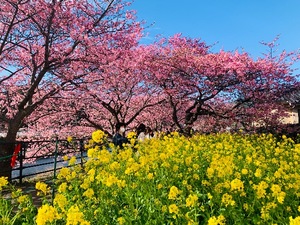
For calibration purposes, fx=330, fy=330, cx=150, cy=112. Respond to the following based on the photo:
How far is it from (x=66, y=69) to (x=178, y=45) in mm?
7742

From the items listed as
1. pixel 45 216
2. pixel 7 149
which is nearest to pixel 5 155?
pixel 7 149

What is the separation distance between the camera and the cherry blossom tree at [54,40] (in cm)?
1080

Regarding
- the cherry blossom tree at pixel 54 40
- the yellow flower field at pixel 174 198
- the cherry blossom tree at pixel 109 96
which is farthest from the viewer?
the cherry blossom tree at pixel 109 96

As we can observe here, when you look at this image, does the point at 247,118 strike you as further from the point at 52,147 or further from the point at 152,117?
the point at 52,147

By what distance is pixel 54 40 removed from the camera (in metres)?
11.8

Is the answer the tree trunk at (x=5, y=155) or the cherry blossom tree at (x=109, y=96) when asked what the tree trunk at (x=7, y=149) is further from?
the cherry blossom tree at (x=109, y=96)

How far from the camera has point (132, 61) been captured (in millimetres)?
14547

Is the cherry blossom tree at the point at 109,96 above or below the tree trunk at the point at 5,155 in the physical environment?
above

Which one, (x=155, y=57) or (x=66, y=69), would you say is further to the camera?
(x=155, y=57)

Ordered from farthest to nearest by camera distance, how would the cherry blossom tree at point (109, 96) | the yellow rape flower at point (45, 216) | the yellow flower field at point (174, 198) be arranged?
1. the cherry blossom tree at point (109, 96)
2. the yellow flower field at point (174, 198)
3. the yellow rape flower at point (45, 216)

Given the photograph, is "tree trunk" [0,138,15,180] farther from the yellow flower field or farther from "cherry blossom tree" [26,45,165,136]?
the yellow flower field

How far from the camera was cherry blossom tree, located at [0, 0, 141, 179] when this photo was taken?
35.4ft

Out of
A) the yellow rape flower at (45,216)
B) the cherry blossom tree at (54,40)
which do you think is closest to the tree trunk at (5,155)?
the cherry blossom tree at (54,40)

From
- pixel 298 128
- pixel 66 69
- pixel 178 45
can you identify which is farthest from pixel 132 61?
pixel 298 128
